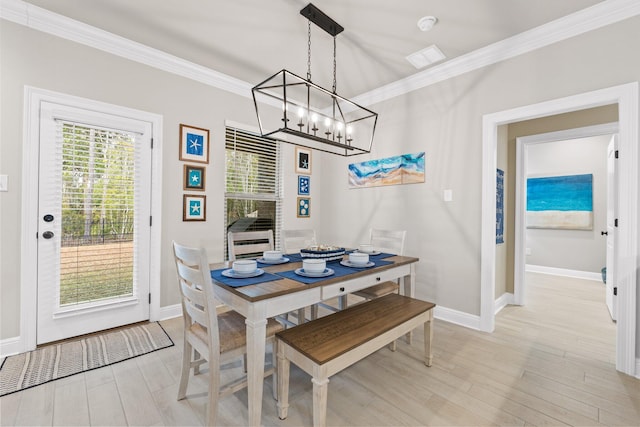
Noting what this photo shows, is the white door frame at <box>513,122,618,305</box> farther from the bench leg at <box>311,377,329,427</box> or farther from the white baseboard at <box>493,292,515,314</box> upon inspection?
the bench leg at <box>311,377,329,427</box>

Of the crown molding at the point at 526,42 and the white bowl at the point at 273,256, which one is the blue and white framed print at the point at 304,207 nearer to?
the crown molding at the point at 526,42

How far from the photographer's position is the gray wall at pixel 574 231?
186 inches

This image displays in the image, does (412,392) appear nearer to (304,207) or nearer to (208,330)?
(208,330)

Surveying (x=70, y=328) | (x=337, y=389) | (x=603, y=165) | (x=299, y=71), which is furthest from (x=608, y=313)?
(x=70, y=328)

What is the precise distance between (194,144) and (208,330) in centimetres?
235

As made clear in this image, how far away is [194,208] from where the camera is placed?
3074 millimetres

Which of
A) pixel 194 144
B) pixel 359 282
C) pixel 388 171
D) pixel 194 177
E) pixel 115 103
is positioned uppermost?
pixel 115 103

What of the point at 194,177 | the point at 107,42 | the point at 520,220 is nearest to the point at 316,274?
the point at 194,177

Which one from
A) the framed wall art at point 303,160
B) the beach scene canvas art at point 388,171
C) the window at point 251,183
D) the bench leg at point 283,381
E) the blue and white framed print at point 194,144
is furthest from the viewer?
the framed wall art at point 303,160

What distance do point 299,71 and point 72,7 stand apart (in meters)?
2.02

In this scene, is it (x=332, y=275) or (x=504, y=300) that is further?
(x=504, y=300)

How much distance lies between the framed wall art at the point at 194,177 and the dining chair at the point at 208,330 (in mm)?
1704

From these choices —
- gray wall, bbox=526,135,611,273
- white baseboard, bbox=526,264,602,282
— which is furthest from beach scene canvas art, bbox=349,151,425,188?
white baseboard, bbox=526,264,602,282

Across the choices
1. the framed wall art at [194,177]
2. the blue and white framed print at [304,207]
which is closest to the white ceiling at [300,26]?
the framed wall art at [194,177]
